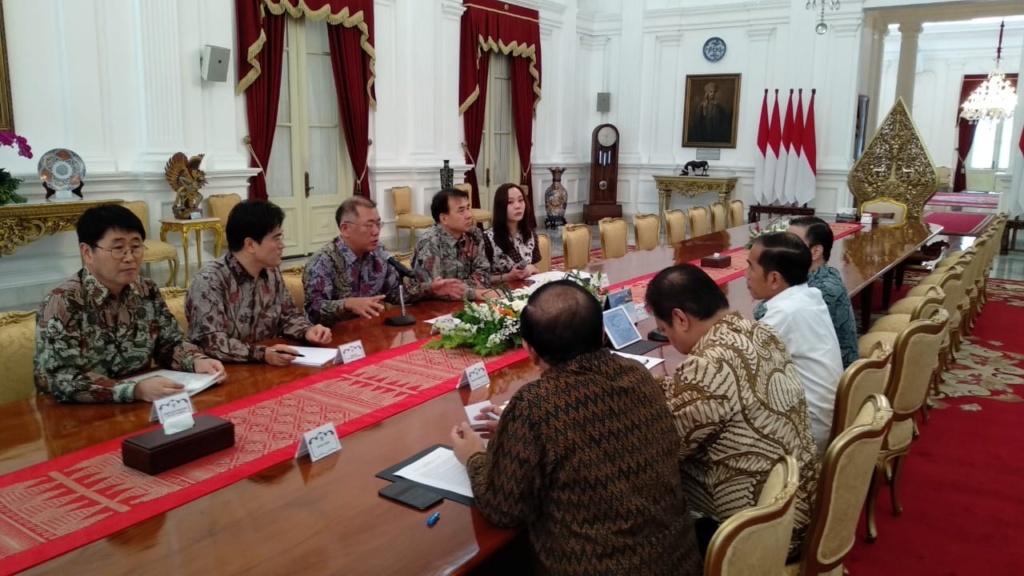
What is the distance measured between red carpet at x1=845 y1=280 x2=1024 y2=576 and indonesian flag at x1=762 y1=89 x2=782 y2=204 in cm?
596

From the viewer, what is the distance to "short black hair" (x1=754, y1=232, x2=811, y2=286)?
2.59 metres

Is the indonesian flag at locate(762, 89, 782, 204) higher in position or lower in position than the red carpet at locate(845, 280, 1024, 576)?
higher

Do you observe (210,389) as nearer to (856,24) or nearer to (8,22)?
(8,22)

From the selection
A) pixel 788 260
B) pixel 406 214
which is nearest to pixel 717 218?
pixel 406 214

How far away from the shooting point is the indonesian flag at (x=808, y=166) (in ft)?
33.8

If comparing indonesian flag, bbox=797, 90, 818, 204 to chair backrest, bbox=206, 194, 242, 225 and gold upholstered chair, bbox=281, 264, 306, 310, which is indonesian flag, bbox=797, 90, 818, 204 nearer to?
chair backrest, bbox=206, 194, 242, 225

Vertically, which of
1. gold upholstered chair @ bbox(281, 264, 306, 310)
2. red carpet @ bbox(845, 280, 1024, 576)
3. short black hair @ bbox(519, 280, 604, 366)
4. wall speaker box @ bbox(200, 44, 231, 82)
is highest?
wall speaker box @ bbox(200, 44, 231, 82)

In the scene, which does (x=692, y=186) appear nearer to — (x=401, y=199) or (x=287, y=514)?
(x=401, y=199)

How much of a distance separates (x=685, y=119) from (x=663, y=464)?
10630 mm

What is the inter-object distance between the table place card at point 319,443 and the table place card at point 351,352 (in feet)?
2.33

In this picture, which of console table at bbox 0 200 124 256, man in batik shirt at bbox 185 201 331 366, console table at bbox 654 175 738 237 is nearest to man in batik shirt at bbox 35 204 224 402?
man in batik shirt at bbox 185 201 331 366

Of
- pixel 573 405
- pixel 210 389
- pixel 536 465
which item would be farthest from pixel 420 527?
pixel 210 389

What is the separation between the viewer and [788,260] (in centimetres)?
258

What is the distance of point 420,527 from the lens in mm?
1501
